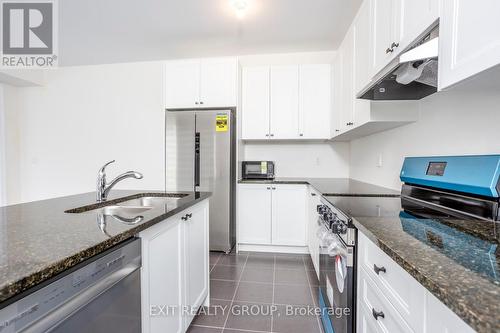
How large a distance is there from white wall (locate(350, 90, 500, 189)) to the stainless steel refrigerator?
1.64 metres

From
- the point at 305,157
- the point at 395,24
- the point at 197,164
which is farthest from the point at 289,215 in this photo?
the point at 395,24

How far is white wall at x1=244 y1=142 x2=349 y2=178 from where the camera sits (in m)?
3.37

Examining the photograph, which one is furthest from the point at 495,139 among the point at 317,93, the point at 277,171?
the point at 277,171

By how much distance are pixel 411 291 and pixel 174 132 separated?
283 centimetres

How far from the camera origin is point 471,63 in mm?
768

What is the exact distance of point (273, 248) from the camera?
2.98 metres

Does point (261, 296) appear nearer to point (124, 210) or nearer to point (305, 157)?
point (124, 210)

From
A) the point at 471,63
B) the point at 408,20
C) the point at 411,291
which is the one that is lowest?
the point at 411,291

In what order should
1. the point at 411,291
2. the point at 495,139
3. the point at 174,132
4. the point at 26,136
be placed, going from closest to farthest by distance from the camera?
the point at 411,291 → the point at 495,139 → the point at 174,132 → the point at 26,136

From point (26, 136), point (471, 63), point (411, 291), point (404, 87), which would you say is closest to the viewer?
point (411, 291)

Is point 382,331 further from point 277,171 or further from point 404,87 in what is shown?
point 277,171

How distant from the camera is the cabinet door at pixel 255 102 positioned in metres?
3.13

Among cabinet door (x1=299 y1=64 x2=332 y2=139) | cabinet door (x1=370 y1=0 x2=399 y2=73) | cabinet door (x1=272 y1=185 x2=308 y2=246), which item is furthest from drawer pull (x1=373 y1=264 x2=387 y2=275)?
cabinet door (x1=299 y1=64 x2=332 y2=139)

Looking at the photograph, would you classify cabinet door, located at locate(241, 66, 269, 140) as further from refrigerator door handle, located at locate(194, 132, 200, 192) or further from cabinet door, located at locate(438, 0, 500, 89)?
cabinet door, located at locate(438, 0, 500, 89)
